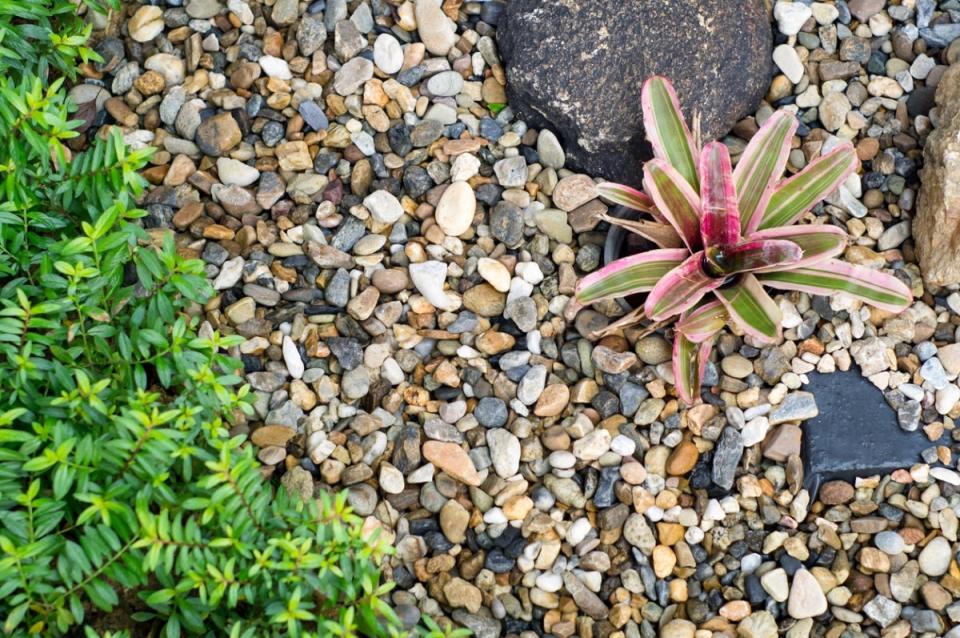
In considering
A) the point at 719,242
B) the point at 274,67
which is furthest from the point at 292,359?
the point at 719,242

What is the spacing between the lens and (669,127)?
8.86 ft

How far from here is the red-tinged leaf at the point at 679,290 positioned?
251 centimetres

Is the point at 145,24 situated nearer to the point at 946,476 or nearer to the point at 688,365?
the point at 688,365

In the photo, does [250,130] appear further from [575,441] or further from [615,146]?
[575,441]

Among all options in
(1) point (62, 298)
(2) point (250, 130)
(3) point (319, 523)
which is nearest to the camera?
(3) point (319, 523)

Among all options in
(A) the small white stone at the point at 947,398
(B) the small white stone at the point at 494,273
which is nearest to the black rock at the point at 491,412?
(B) the small white stone at the point at 494,273

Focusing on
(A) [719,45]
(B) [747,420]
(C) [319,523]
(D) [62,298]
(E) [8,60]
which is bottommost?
(B) [747,420]

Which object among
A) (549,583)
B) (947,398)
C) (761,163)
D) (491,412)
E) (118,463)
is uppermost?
(761,163)

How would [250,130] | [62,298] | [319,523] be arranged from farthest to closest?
[250,130] < [62,298] < [319,523]

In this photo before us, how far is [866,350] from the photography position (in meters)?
2.78

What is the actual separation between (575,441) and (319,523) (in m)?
0.90

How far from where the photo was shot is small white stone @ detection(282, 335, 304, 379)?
2.68 m

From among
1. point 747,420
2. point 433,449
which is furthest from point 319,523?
point 747,420

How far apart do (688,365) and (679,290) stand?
0.22 m
